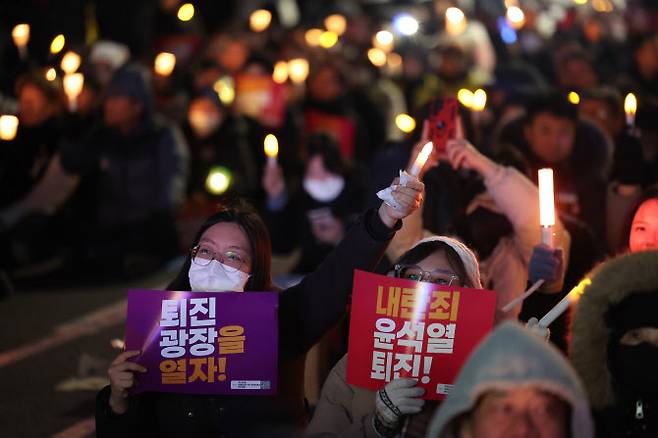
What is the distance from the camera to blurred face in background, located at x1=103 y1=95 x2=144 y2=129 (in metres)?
9.80

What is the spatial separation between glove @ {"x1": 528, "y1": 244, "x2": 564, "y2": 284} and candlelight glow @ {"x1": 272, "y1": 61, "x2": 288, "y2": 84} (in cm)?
756

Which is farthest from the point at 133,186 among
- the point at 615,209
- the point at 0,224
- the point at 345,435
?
the point at 345,435

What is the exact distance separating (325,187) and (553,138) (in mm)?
1753

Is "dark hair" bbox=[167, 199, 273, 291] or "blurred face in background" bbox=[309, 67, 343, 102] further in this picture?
"blurred face in background" bbox=[309, 67, 343, 102]

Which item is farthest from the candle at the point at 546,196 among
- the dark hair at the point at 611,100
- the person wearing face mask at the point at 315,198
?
the dark hair at the point at 611,100

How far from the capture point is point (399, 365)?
154 inches

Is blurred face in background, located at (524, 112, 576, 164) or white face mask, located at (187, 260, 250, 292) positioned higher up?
blurred face in background, located at (524, 112, 576, 164)

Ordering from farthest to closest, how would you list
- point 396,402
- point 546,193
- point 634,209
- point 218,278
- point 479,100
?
point 479,100 < point 634,209 < point 546,193 < point 218,278 < point 396,402

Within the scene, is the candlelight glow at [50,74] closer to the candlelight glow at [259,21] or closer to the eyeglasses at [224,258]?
the eyeglasses at [224,258]

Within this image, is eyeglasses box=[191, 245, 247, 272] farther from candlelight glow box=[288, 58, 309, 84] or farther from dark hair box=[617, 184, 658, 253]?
candlelight glow box=[288, 58, 309, 84]

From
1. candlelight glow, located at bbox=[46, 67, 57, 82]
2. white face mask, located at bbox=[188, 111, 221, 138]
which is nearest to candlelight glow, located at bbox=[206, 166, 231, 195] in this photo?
white face mask, located at bbox=[188, 111, 221, 138]

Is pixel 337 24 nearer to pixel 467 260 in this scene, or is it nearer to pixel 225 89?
pixel 225 89

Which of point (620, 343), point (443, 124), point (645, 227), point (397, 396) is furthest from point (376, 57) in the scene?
point (620, 343)

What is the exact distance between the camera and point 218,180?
9719 millimetres
